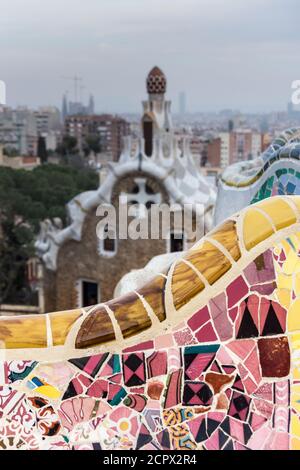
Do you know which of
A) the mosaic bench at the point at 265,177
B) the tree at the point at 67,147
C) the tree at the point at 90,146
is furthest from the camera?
the tree at the point at 90,146

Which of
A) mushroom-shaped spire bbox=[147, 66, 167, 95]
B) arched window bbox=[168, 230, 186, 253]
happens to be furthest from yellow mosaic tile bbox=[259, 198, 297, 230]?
mushroom-shaped spire bbox=[147, 66, 167, 95]

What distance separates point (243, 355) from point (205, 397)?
0.39ft

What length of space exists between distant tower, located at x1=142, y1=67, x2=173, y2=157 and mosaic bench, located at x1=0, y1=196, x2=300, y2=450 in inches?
314

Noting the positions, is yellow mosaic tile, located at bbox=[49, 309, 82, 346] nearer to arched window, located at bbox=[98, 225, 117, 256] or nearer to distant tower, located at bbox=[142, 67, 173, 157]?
arched window, located at bbox=[98, 225, 117, 256]

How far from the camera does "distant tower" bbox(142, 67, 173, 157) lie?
31.7ft

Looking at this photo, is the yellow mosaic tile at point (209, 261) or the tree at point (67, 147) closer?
the yellow mosaic tile at point (209, 261)

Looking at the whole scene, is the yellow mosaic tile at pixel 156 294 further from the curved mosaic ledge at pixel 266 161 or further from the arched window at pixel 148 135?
the arched window at pixel 148 135

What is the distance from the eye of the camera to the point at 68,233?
28.6 ft

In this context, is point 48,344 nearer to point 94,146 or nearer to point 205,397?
point 205,397

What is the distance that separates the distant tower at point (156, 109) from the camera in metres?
9.67

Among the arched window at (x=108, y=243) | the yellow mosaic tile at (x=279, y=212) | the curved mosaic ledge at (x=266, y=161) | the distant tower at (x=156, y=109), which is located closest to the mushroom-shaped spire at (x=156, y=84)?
the distant tower at (x=156, y=109)

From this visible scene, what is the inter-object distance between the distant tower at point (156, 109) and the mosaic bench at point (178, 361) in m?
7.97

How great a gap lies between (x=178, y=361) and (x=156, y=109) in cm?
888

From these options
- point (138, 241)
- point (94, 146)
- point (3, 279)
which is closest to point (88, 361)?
point (138, 241)
